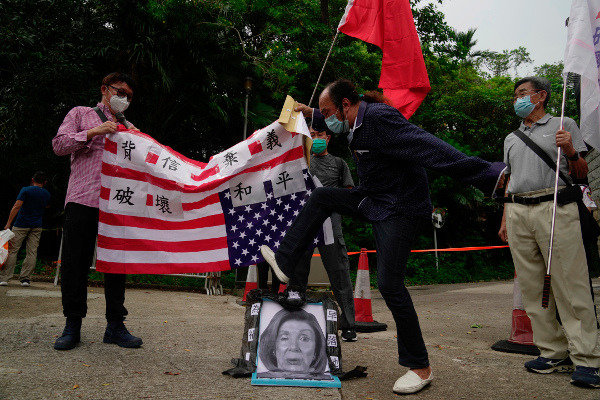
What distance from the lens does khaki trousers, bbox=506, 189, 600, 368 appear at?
3.66 meters

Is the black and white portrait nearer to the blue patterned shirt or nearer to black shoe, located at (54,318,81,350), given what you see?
the blue patterned shirt

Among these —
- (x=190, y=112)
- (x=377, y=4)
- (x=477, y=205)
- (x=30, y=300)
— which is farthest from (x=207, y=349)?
(x=477, y=205)

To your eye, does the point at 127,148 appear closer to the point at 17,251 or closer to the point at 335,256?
the point at 335,256

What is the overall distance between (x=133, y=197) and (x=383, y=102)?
2.25 m

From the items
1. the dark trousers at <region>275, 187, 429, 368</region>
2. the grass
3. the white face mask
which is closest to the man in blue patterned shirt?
the dark trousers at <region>275, 187, 429, 368</region>

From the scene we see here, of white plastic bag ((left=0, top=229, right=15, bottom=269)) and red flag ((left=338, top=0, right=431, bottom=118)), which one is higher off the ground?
red flag ((left=338, top=0, right=431, bottom=118))

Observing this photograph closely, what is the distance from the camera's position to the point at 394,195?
136 inches

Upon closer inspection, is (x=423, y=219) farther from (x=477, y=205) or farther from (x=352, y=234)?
(x=477, y=205)

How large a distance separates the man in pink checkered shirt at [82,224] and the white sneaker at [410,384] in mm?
2181

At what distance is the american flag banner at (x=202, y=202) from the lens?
14.4 feet

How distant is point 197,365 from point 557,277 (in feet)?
8.81

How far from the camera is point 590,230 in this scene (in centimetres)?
381

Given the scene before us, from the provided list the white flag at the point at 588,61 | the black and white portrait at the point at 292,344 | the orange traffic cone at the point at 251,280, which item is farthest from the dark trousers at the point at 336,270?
the orange traffic cone at the point at 251,280

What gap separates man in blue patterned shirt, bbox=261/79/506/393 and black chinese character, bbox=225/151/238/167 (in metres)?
1.10
